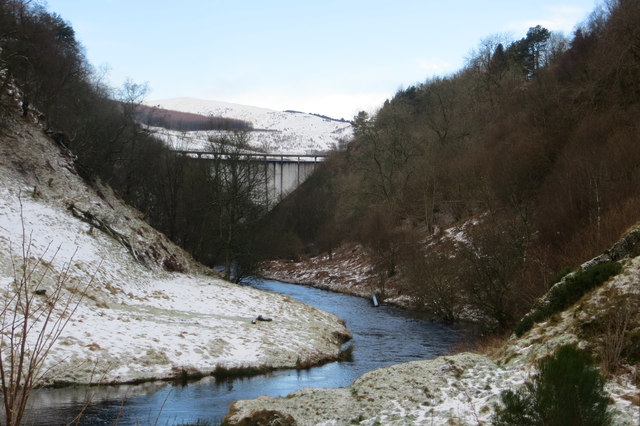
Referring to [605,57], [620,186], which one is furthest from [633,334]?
[605,57]

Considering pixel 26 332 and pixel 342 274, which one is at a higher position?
pixel 26 332

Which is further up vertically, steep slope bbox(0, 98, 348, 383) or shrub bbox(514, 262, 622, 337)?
shrub bbox(514, 262, 622, 337)

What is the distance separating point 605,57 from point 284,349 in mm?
29772

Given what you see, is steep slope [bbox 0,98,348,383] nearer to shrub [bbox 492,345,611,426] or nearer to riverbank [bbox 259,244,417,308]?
shrub [bbox 492,345,611,426]

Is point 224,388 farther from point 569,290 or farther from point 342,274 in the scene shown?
point 342,274

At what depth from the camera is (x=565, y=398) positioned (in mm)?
6047

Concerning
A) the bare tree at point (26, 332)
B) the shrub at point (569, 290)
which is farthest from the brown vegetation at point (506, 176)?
the bare tree at point (26, 332)

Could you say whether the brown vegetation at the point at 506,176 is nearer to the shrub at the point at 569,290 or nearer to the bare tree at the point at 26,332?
the shrub at the point at 569,290

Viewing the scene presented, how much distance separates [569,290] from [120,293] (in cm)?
1884

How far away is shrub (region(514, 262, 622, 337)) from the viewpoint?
1098cm

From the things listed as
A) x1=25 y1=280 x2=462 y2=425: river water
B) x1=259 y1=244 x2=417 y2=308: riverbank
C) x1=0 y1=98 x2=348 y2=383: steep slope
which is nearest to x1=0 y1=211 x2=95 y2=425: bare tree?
x1=0 y1=98 x2=348 y2=383: steep slope

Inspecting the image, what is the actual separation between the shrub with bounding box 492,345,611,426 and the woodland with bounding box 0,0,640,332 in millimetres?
11968

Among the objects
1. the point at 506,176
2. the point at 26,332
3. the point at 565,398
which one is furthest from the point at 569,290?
the point at 506,176

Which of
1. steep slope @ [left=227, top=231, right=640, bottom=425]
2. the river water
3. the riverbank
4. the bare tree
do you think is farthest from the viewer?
the riverbank
